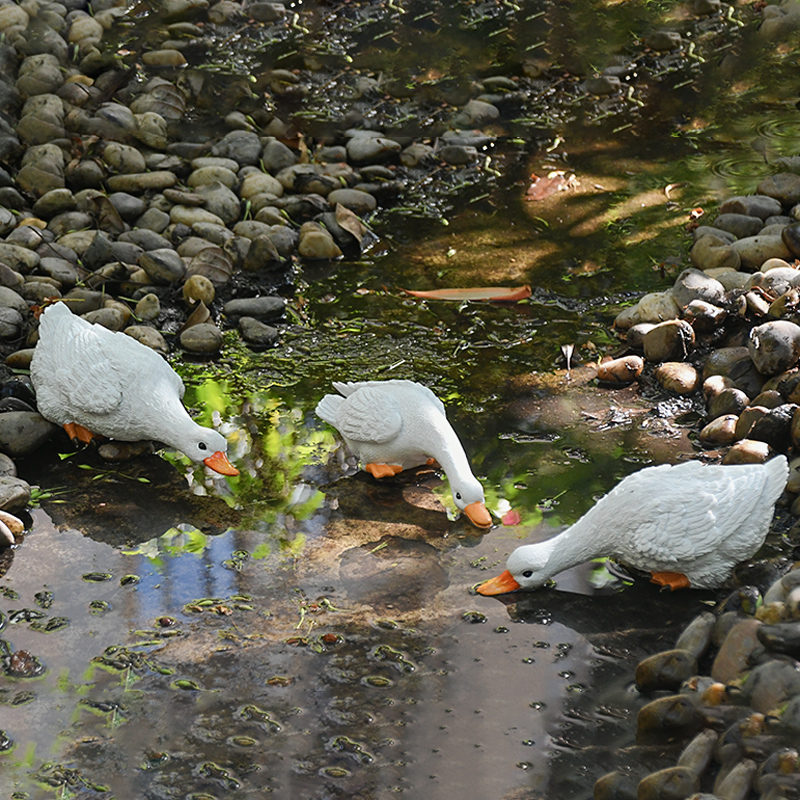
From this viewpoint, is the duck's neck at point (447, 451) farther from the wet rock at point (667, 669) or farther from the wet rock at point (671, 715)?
the wet rock at point (671, 715)

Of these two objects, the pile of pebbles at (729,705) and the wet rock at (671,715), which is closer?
the pile of pebbles at (729,705)

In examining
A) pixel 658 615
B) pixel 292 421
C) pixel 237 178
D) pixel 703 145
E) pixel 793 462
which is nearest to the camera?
pixel 658 615

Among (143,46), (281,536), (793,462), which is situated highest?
(143,46)

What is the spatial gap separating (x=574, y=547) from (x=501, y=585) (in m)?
0.33

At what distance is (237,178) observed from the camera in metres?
7.33

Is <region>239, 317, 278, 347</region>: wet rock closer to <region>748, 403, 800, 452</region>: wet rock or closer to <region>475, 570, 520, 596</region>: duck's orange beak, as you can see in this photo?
<region>475, 570, 520, 596</region>: duck's orange beak

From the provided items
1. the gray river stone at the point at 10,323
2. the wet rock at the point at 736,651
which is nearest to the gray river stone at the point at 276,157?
the gray river stone at the point at 10,323

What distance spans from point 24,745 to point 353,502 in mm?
1834

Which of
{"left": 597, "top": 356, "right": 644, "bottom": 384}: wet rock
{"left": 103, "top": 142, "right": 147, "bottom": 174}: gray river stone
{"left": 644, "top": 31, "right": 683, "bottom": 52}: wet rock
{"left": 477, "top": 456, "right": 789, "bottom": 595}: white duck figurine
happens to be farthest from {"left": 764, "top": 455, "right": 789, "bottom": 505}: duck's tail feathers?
{"left": 644, "top": 31, "right": 683, "bottom": 52}: wet rock

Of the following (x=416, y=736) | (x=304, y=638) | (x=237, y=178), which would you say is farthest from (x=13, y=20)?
(x=416, y=736)

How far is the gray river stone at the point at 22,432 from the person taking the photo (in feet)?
16.0

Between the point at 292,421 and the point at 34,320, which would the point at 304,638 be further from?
the point at 34,320

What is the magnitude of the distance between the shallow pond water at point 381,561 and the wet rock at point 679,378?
0.15m

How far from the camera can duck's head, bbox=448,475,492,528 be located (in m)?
4.27
